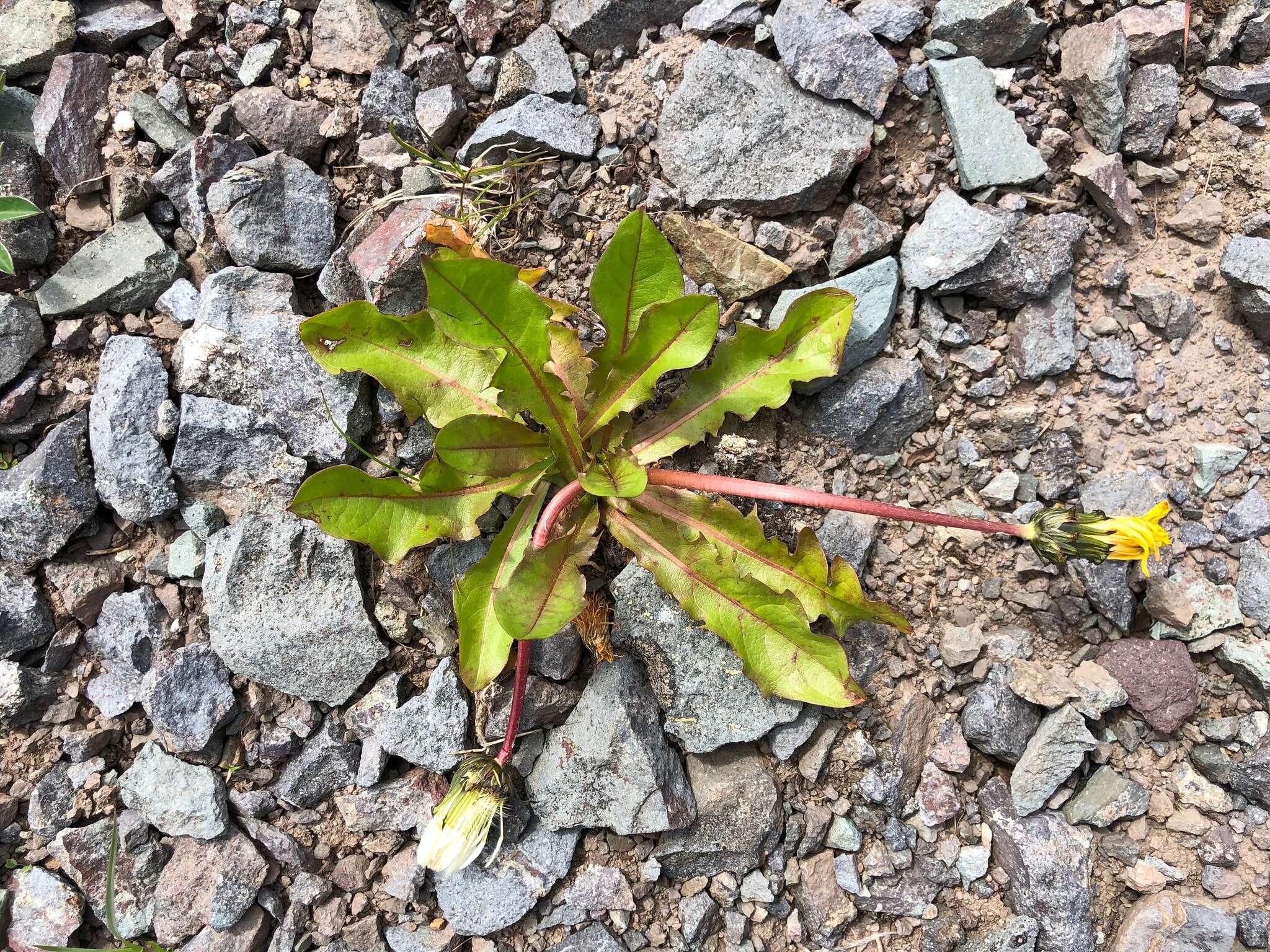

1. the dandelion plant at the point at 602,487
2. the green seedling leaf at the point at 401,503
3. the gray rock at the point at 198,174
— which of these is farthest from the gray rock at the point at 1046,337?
the gray rock at the point at 198,174

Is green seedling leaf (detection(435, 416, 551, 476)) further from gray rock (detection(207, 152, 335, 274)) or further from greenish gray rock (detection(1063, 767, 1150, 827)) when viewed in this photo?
greenish gray rock (detection(1063, 767, 1150, 827))

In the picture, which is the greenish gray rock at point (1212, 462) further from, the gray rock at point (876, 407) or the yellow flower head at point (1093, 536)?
the gray rock at point (876, 407)

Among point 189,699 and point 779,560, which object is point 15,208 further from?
point 779,560

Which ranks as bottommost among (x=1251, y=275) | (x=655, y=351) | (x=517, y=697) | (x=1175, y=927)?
(x=1175, y=927)

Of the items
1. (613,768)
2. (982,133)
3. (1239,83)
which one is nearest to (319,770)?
(613,768)

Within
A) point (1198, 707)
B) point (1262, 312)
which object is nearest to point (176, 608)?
point (1198, 707)

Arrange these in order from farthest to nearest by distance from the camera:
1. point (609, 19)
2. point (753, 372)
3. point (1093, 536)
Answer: point (609, 19)
point (753, 372)
point (1093, 536)
